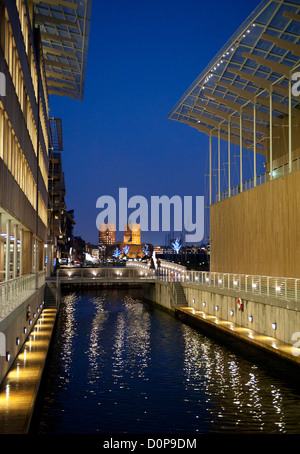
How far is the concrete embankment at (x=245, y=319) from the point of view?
2062 centimetres

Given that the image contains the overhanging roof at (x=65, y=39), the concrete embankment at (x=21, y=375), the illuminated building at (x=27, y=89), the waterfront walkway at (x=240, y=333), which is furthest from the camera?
the overhanging roof at (x=65, y=39)

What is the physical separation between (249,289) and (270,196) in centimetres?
713

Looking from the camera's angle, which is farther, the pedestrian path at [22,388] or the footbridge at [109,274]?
the footbridge at [109,274]

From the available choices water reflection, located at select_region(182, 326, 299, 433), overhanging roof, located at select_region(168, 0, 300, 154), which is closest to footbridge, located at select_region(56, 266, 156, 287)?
overhanging roof, located at select_region(168, 0, 300, 154)

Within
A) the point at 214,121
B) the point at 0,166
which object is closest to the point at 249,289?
the point at 0,166

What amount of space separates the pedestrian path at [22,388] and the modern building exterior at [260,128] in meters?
15.0

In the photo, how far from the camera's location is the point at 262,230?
33094mm

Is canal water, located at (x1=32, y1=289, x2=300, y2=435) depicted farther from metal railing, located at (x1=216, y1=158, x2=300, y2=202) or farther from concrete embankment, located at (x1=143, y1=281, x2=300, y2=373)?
metal railing, located at (x1=216, y1=158, x2=300, y2=202)

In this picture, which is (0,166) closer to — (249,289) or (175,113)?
(249,289)

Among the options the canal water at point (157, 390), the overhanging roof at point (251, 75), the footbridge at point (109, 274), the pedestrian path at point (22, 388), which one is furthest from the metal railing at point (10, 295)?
the footbridge at point (109, 274)

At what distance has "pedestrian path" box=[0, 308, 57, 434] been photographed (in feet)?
36.2

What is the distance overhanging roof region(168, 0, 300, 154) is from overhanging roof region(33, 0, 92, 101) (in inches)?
403

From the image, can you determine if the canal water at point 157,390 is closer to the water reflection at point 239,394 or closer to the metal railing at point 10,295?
the water reflection at point 239,394
